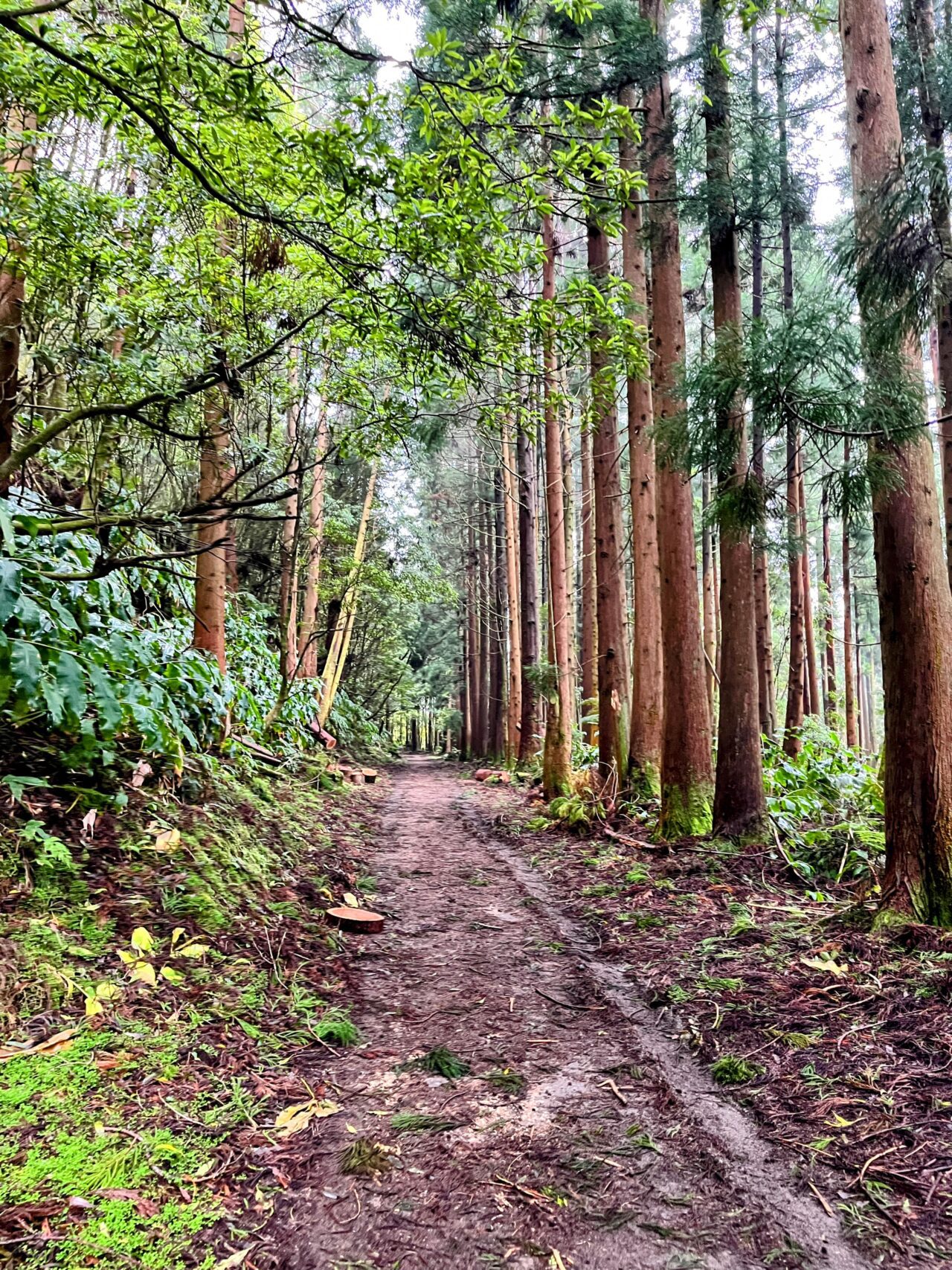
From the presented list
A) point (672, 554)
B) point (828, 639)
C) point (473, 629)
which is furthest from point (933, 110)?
point (473, 629)

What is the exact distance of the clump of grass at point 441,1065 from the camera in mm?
2908

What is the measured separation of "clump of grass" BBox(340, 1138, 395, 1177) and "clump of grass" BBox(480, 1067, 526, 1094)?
58 cm

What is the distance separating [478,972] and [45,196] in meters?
5.56

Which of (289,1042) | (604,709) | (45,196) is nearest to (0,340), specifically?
(45,196)

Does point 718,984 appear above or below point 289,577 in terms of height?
below

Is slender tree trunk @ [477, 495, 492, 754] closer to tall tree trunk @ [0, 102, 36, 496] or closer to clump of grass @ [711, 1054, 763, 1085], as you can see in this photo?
tall tree trunk @ [0, 102, 36, 496]

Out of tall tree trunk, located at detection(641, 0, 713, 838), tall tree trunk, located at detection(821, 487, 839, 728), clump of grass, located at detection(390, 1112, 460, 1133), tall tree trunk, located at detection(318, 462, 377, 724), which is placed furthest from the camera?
tall tree trunk, located at detection(318, 462, 377, 724)

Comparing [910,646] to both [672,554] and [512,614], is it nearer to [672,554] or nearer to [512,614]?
[672,554]

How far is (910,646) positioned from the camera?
13.0 feet

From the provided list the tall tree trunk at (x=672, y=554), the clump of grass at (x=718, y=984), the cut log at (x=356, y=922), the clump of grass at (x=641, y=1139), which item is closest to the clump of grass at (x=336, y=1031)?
the cut log at (x=356, y=922)

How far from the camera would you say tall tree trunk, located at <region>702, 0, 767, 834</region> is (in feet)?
20.5

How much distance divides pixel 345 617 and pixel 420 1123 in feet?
45.3

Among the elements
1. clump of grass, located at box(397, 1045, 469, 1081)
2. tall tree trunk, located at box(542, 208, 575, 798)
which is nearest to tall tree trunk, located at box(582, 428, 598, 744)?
tall tree trunk, located at box(542, 208, 575, 798)

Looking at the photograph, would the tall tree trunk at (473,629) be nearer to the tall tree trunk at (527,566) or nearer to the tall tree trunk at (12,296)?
the tall tree trunk at (527,566)
